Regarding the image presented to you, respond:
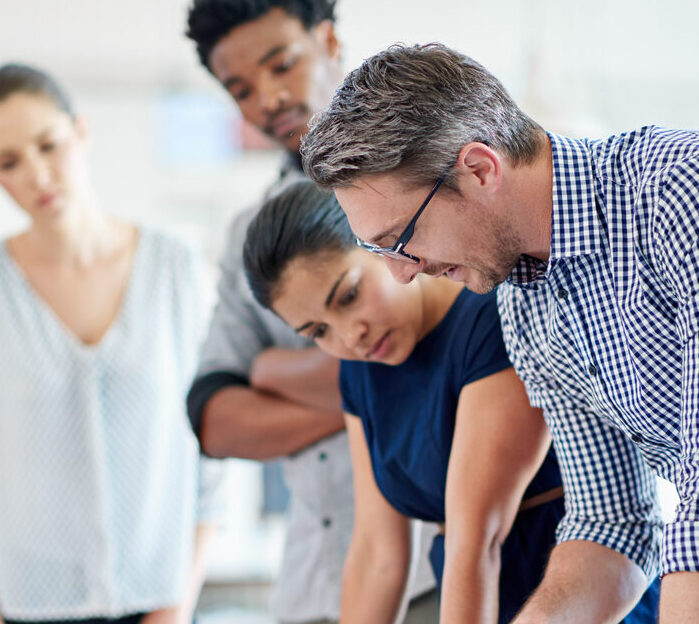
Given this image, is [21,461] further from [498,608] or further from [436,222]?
[436,222]

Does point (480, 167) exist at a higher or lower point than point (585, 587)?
higher

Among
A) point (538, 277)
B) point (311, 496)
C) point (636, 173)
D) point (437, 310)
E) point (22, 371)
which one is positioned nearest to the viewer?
point (636, 173)

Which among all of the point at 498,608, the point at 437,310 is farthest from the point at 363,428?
the point at 498,608

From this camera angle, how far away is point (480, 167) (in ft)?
3.66

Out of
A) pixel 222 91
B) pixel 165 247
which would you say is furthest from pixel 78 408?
pixel 222 91

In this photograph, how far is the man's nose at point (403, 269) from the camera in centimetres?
121

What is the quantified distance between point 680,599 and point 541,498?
19.6 inches

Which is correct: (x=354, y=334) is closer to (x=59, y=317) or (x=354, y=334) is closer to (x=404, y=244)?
(x=404, y=244)

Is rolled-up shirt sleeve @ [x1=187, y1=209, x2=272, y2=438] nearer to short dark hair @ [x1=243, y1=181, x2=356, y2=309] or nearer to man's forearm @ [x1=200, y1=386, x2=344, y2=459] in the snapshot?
man's forearm @ [x1=200, y1=386, x2=344, y2=459]

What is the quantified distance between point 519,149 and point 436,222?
14cm

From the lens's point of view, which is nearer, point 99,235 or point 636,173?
point 636,173

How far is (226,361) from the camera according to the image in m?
1.88

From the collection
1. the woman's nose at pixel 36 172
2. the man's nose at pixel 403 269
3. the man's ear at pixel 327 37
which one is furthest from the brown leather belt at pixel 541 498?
the woman's nose at pixel 36 172

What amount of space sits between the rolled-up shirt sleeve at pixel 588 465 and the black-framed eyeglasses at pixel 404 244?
19cm
